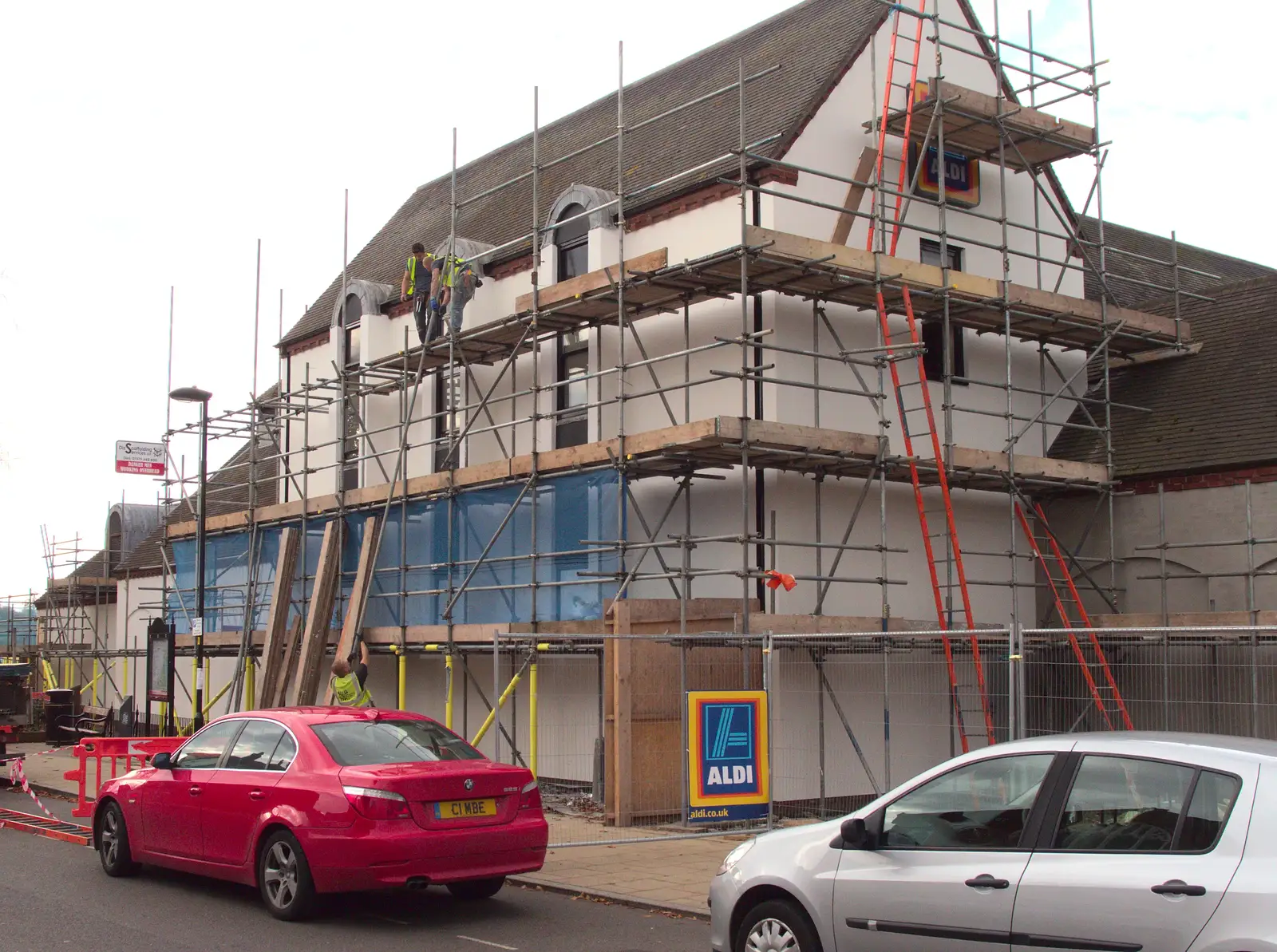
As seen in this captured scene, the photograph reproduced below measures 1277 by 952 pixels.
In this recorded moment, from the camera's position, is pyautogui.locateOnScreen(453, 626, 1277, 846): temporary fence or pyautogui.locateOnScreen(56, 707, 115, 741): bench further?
pyautogui.locateOnScreen(56, 707, 115, 741): bench

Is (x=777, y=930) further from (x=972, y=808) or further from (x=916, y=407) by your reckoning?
(x=916, y=407)

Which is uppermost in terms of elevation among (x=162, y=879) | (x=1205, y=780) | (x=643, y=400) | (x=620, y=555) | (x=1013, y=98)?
(x=1013, y=98)

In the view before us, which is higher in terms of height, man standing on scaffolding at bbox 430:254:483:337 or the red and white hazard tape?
man standing on scaffolding at bbox 430:254:483:337

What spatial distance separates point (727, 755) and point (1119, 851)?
7.09m

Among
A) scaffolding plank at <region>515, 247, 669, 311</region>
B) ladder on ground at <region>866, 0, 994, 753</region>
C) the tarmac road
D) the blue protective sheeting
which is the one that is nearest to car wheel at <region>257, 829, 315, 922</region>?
the tarmac road

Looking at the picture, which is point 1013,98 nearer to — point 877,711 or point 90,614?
point 877,711

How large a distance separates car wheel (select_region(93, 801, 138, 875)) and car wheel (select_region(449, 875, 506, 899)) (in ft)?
9.35

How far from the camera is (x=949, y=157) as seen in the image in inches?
776

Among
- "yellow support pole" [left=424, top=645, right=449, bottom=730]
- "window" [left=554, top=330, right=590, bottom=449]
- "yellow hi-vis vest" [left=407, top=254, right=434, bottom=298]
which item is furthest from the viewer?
"yellow hi-vis vest" [left=407, top=254, right=434, bottom=298]

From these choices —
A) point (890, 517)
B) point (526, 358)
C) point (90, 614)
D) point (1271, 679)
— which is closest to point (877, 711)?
point (890, 517)

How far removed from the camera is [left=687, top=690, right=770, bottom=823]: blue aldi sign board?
42.1 feet

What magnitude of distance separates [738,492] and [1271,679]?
6.52 metres

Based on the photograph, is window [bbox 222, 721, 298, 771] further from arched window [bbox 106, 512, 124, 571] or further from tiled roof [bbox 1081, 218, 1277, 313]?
arched window [bbox 106, 512, 124, 571]

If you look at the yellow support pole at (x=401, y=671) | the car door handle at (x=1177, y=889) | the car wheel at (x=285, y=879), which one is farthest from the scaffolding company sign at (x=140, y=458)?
the car door handle at (x=1177, y=889)
